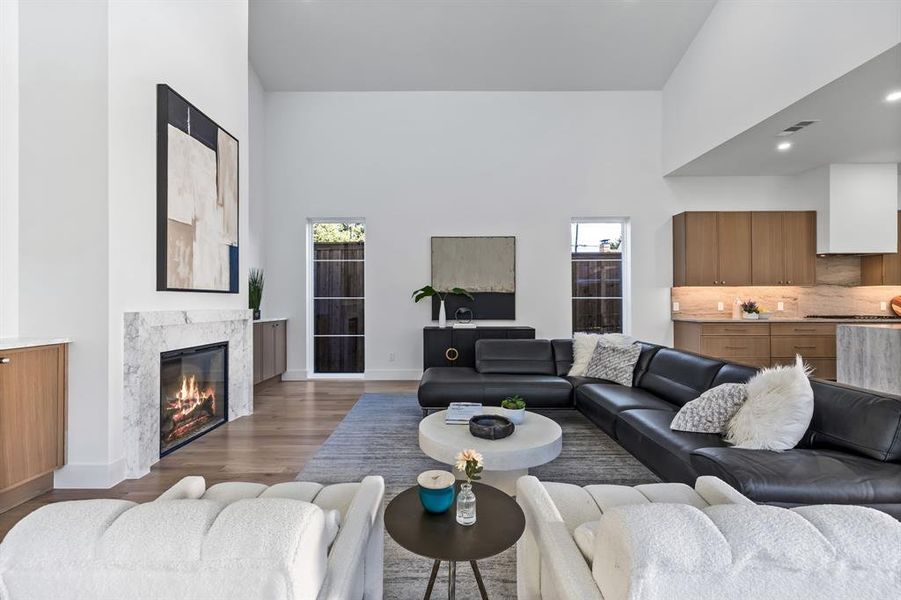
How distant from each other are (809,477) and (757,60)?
4353 millimetres

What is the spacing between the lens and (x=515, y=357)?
14.8 feet

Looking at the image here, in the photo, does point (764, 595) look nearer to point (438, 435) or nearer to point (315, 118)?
point (438, 435)

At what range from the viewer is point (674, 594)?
71 centimetres

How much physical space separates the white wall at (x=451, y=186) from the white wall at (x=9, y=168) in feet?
11.7

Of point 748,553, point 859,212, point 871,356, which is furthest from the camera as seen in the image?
point 859,212

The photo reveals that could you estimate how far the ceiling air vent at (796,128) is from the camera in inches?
169

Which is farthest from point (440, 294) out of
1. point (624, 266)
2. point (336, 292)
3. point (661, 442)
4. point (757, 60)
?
point (757, 60)

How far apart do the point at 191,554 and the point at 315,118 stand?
6.44 metres

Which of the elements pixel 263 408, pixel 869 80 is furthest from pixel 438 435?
pixel 869 80

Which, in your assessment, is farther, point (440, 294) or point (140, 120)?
point (440, 294)

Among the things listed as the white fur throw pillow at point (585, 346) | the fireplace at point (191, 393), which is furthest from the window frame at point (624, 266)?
the fireplace at point (191, 393)

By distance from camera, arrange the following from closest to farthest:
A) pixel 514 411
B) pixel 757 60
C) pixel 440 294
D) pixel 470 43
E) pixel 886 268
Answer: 1. pixel 514 411
2. pixel 757 60
3. pixel 470 43
4. pixel 886 268
5. pixel 440 294

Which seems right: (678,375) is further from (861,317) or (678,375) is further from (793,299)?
(861,317)

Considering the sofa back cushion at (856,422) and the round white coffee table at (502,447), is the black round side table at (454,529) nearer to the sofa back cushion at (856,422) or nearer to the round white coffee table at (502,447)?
the round white coffee table at (502,447)
